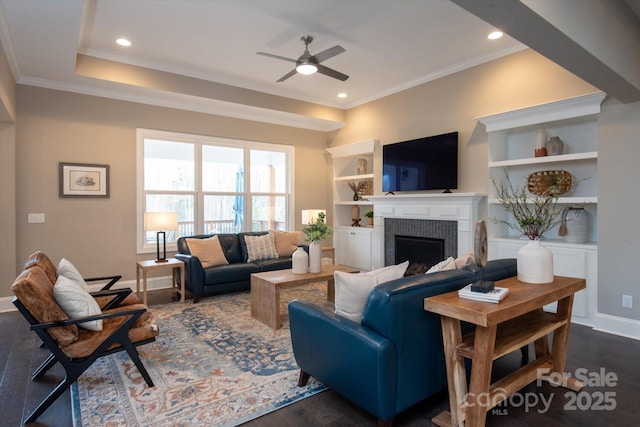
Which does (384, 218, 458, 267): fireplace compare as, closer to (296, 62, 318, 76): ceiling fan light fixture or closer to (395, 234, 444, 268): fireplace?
(395, 234, 444, 268): fireplace

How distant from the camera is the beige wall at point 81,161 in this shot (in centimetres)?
461

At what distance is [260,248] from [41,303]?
11.3 ft

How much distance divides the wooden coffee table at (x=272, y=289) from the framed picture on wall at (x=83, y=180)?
279 centimetres

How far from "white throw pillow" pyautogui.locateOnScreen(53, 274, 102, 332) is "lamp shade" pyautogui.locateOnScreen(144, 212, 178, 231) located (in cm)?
233

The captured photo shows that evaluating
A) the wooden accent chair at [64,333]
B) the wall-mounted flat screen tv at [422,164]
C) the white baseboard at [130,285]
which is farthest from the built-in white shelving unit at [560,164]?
the white baseboard at [130,285]

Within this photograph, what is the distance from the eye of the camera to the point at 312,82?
18.6 ft

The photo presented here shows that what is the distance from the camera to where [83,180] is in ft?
16.2

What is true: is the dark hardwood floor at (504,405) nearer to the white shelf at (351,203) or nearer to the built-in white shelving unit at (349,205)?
the built-in white shelving unit at (349,205)

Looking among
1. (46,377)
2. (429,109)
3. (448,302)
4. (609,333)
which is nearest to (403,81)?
(429,109)

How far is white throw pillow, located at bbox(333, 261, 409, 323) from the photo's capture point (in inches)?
85.9

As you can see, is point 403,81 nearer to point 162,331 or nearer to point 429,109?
point 429,109

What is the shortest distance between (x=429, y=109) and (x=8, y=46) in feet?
17.1

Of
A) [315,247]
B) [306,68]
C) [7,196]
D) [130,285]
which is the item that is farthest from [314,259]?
[7,196]

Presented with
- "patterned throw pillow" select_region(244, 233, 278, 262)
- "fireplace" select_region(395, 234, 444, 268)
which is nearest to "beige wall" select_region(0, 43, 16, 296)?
"patterned throw pillow" select_region(244, 233, 278, 262)
